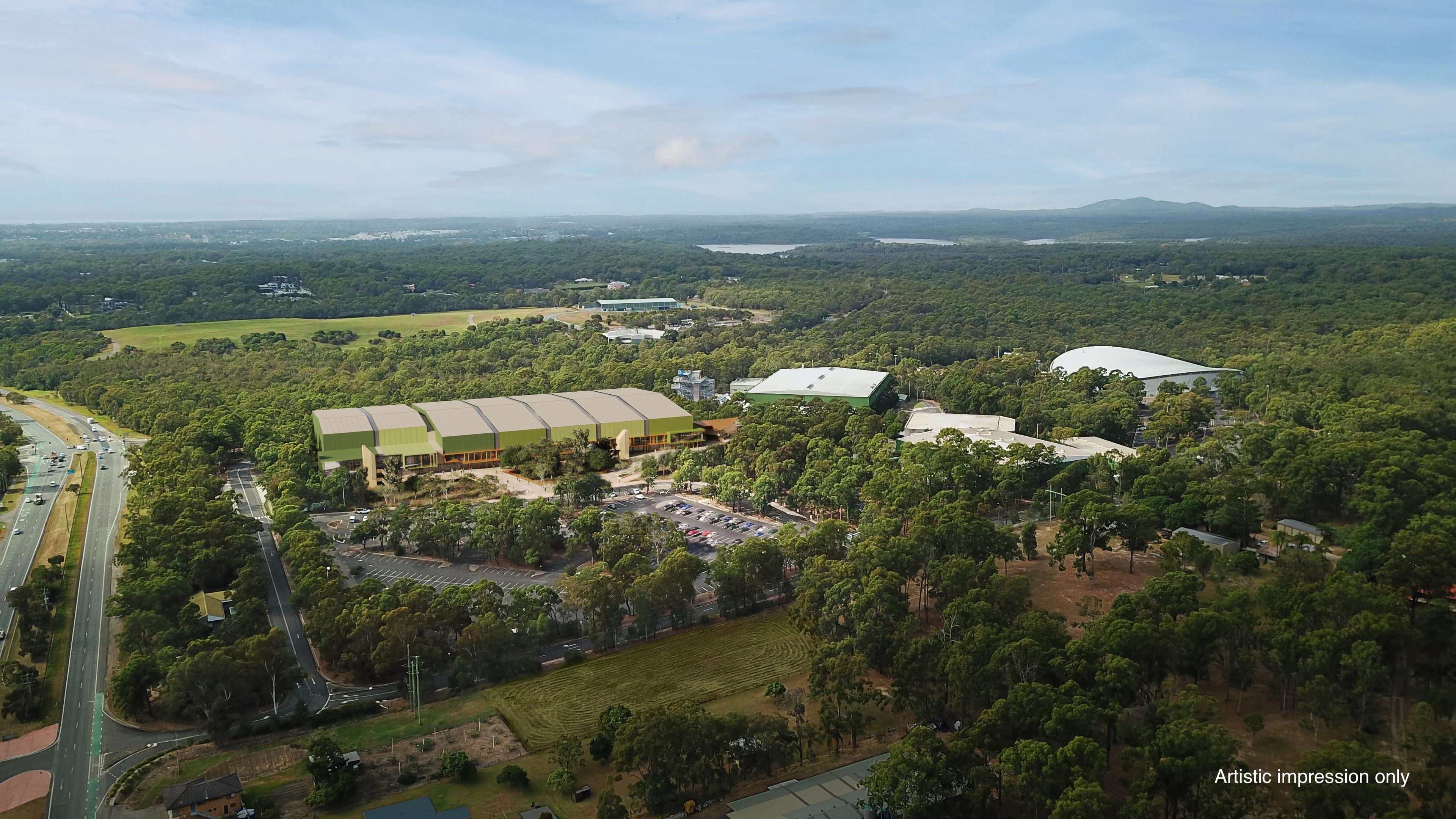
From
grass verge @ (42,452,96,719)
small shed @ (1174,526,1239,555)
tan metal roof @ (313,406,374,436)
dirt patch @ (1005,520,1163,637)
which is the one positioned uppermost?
tan metal roof @ (313,406,374,436)

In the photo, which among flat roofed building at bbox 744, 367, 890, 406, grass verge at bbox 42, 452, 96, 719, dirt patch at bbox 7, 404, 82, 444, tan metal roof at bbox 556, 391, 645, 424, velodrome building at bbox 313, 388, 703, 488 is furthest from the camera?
flat roofed building at bbox 744, 367, 890, 406

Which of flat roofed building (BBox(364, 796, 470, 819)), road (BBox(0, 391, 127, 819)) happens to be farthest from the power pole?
road (BBox(0, 391, 127, 819))

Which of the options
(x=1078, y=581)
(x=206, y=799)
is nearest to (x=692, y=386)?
(x=1078, y=581)

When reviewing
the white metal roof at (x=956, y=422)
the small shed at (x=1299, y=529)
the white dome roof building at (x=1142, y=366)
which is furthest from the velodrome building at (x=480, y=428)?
the white dome roof building at (x=1142, y=366)

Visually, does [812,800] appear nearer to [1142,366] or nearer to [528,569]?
[528,569]

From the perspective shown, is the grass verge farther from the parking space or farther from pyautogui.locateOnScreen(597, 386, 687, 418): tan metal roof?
pyautogui.locateOnScreen(597, 386, 687, 418): tan metal roof

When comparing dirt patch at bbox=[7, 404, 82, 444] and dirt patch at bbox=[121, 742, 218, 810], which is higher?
dirt patch at bbox=[121, 742, 218, 810]

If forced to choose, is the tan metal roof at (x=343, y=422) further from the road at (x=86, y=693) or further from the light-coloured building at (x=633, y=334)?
the light-coloured building at (x=633, y=334)

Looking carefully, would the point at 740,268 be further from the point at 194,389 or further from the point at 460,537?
the point at 460,537
